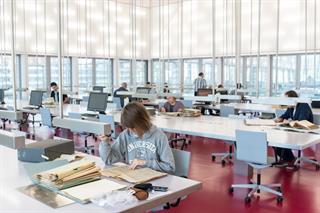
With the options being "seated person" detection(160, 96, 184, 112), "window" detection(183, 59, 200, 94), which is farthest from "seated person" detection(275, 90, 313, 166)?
"window" detection(183, 59, 200, 94)

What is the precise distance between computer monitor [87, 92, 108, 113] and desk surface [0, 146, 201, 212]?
417 cm

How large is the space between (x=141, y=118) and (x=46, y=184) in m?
0.95

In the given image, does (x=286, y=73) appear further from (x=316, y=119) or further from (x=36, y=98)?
(x=36, y=98)

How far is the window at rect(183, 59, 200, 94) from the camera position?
55.1ft

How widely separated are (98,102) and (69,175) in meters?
4.84

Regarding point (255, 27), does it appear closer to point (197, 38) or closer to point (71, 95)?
point (197, 38)

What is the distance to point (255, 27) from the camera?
14.3 meters

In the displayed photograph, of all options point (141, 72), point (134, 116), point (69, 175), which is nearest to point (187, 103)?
point (134, 116)

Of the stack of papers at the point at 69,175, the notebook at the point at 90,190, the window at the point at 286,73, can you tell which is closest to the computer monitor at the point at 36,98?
the stack of papers at the point at 69,175

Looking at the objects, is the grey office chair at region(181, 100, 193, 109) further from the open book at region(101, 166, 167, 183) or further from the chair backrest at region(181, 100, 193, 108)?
the open book at region(101, 166, 167, 183)

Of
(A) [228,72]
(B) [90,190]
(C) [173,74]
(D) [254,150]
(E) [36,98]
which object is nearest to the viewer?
(B) [90,190]

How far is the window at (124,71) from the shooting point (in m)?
17.4

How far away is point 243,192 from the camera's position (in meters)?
4.67

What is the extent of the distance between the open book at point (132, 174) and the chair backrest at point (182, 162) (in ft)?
1.90
